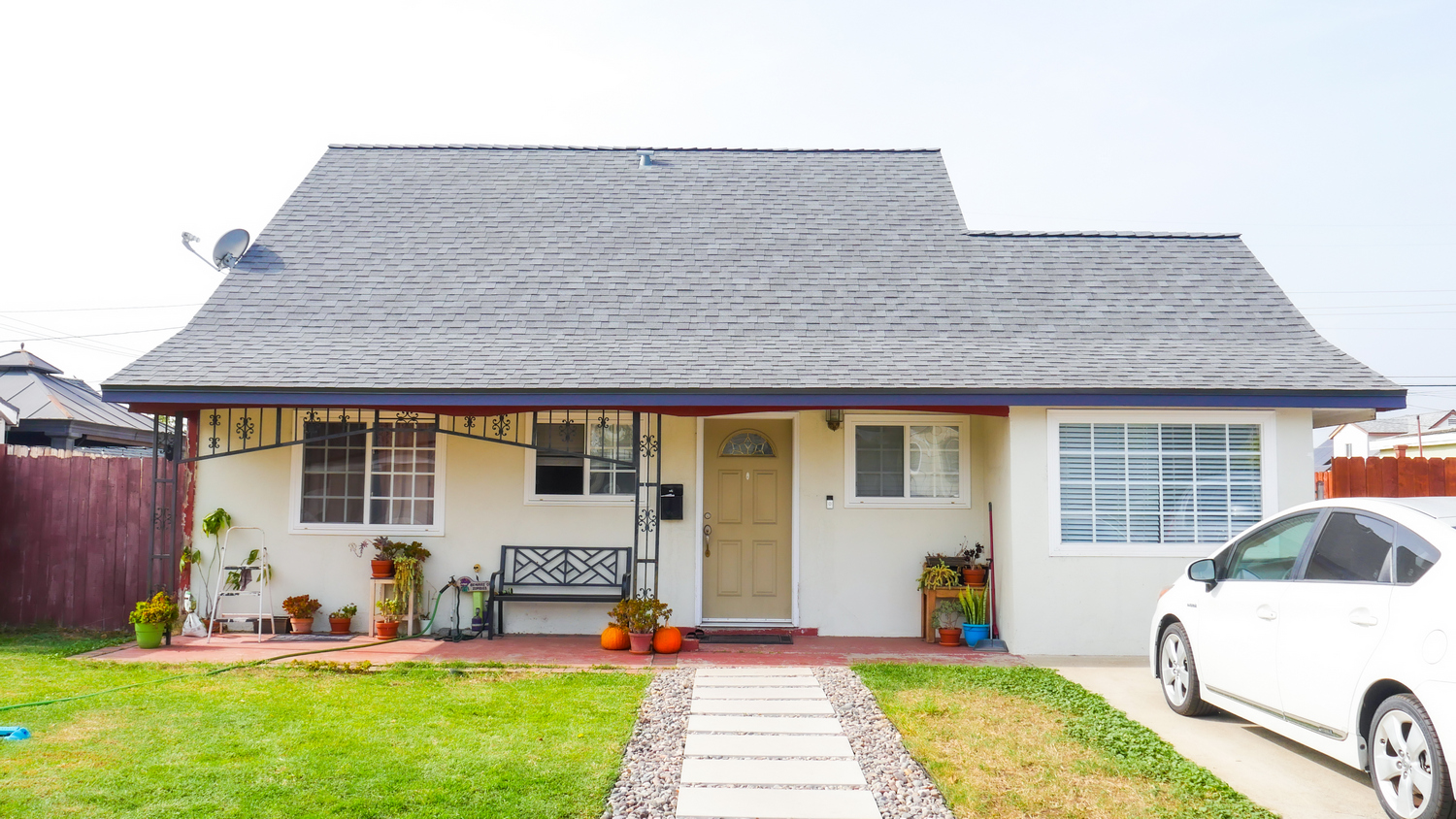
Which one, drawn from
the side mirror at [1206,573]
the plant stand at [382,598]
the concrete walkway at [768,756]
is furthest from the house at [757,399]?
the side mirror at [1206,573]

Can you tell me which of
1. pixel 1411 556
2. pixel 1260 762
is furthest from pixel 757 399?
pixel 1411 556

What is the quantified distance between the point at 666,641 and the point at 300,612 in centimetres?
382

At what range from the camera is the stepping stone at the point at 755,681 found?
7.41 m

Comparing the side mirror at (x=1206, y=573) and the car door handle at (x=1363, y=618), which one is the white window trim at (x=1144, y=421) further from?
the car door handle at (x=1363, y=618)

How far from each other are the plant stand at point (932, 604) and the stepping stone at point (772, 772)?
430 centimetres

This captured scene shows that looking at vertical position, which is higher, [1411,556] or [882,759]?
[1411,556]

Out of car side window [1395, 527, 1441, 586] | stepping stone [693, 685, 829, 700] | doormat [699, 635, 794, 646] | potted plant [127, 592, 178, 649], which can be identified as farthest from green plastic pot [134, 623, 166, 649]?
car side window [1395, 527, 1441, 586]

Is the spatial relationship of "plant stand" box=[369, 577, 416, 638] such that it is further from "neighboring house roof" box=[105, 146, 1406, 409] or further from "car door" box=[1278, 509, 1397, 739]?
"car door" box=[1278, 509, 1397, 739]

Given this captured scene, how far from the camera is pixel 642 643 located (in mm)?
8812

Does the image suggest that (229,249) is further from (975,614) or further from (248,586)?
(975,614)

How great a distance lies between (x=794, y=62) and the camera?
11602 mm

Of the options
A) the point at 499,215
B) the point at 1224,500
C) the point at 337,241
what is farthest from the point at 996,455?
the point at 337,241

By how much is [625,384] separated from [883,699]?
3.56m

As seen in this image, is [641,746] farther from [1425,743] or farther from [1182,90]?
[1182,90]
